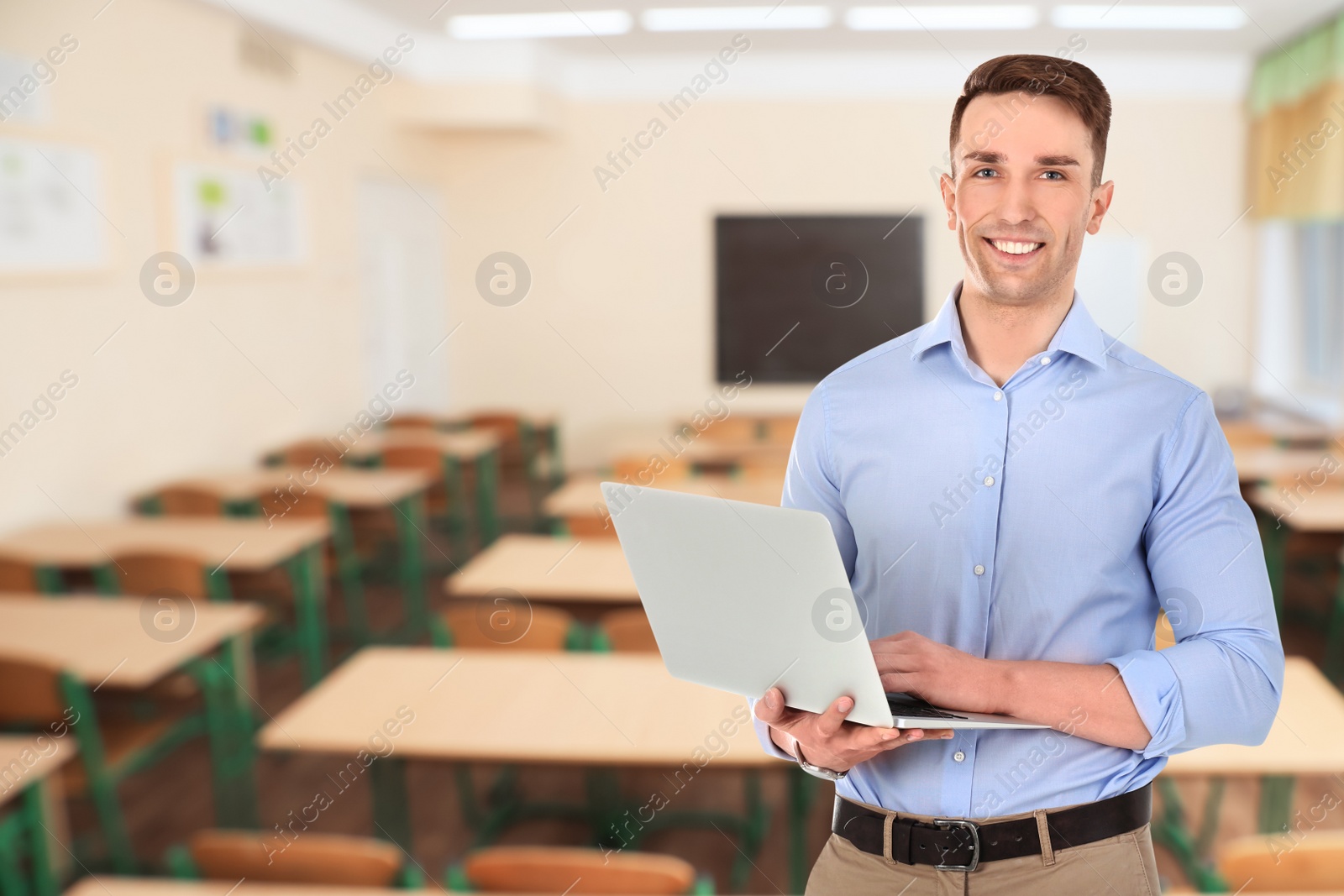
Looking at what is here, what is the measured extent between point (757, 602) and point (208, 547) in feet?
10.6

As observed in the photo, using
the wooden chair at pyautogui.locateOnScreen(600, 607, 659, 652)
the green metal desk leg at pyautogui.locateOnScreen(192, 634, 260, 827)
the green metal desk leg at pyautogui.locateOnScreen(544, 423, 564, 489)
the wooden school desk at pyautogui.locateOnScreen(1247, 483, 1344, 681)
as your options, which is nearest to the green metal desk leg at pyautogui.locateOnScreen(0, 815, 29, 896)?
the green metal desk leg at pyautogui.locateOnScreen(192, 634, 260, 827)

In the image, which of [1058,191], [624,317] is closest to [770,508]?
[1058,191]

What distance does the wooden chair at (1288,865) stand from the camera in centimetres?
169

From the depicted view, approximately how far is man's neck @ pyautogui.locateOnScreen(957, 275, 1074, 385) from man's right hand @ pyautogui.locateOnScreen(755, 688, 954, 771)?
431mm

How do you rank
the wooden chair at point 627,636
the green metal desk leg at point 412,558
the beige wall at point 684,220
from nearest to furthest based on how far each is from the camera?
1. the wooden chair at point 627,636
2. the green metal desk leg at point 412,558
3. the beige wall at point 684,220

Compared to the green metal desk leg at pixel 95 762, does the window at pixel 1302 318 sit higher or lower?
higher

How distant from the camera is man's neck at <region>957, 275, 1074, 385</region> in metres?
1.18

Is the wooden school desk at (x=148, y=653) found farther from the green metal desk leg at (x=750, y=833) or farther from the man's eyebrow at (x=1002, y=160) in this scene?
the man's eyebrow at (x=1002, y=160)

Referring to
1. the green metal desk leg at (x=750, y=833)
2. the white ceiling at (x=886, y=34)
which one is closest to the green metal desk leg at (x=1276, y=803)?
the green metal desk leg at (x=750, y=833)

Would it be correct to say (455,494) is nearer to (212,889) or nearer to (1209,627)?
(212,889)

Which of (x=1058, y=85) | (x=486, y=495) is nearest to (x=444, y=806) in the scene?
(x=1058, y=85)

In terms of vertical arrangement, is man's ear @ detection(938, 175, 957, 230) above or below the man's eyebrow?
below

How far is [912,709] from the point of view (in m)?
1.07

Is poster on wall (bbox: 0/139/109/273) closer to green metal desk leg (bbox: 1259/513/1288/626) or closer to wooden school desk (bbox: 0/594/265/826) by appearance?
wooden school desk (bbox: 0/594/265/826)
